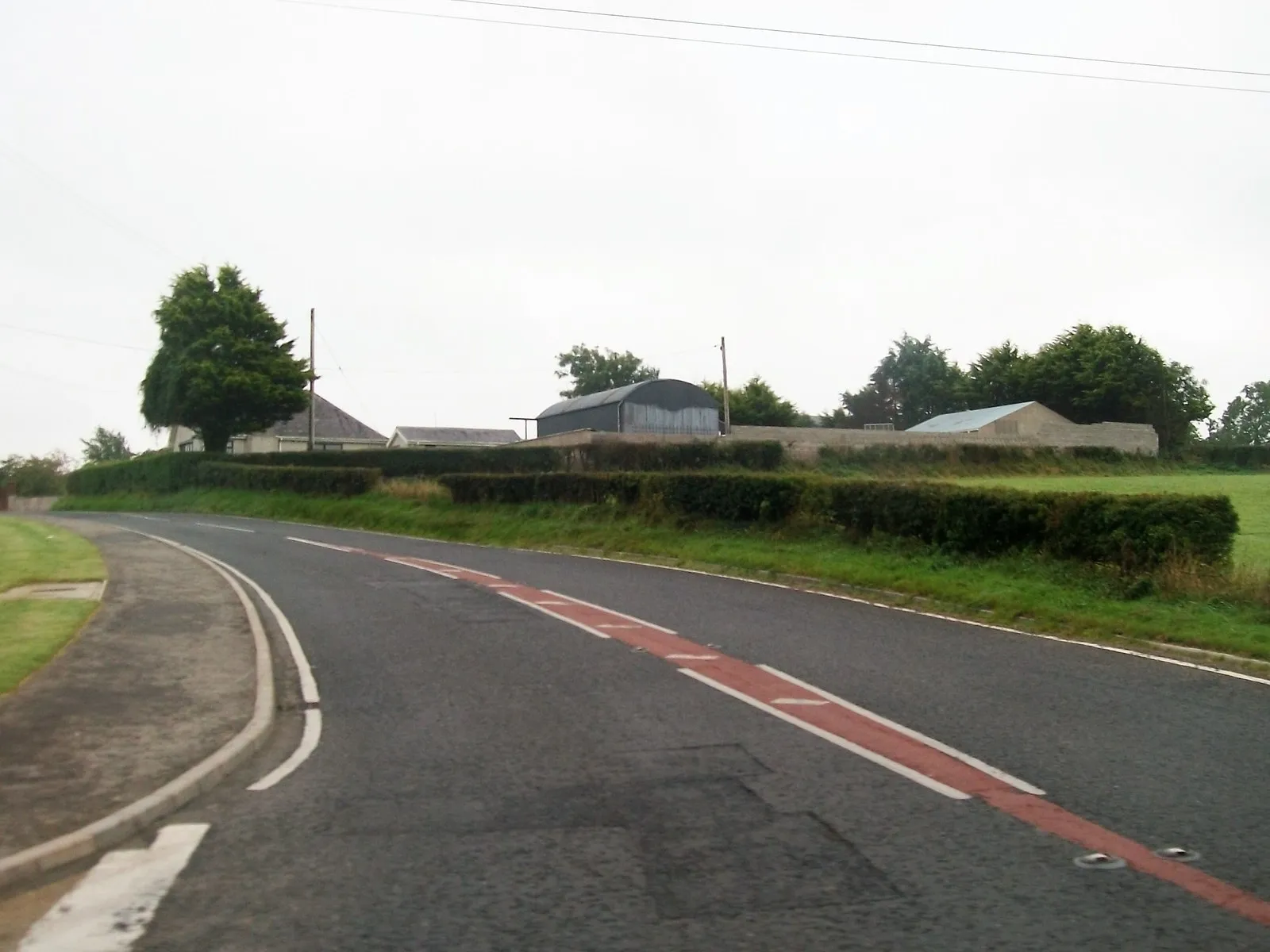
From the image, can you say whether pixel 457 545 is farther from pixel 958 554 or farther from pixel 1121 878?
pixel 1121 878

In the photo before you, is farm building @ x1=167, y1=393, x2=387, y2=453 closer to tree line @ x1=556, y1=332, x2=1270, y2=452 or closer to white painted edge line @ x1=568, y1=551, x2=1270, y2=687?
tree line @ x1=556, y1=332, x2=1270, y2=452

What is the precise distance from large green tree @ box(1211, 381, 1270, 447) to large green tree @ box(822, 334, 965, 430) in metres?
56.6

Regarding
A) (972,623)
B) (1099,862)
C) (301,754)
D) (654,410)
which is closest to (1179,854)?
(1099,862)

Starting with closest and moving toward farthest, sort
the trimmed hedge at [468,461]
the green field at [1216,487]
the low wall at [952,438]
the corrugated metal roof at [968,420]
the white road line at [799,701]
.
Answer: the white road line at [799,701] → the green field at [1216,487] → the trimmed hedge at [468,461] → the low wall at [952,438] → the corrugated metal roof at [968,420]

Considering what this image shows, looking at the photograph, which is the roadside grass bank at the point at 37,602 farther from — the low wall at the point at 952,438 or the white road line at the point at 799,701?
the low wall at the point at 952,438

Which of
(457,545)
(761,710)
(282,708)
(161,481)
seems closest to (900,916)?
(761,710)

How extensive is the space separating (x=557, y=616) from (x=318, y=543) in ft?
52.0

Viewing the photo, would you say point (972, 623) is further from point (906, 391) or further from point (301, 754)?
point (906, 391)

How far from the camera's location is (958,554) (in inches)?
733

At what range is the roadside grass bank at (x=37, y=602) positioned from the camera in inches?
465

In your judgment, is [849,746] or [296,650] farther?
[296,650]

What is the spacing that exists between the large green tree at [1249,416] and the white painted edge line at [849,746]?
465ft

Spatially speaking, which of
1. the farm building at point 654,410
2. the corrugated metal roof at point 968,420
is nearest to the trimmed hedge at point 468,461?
the farm building at point 654,410

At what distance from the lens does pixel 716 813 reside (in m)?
6.57
